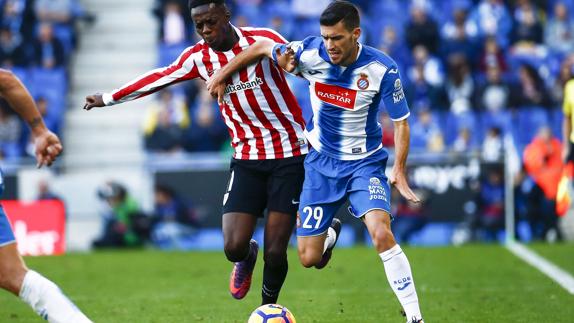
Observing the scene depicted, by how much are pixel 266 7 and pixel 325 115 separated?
13.8m

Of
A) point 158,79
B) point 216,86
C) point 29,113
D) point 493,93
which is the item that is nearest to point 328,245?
point 216,86

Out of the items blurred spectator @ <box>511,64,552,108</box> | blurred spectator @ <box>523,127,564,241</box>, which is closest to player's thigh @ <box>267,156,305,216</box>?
blurred spectator @ <box>523,127,564,241</box>

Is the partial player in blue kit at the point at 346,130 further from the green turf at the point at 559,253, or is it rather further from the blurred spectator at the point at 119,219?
the blurred spectator at the point at 119,219

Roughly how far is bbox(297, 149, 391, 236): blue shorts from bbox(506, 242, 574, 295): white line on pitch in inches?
132

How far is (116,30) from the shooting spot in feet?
74.3

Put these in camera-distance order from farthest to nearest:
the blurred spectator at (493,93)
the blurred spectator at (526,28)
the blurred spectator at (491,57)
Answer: the blurred spectator at (526,28) → the blurred spectator at (491,57) → the blurred spectator at (493,93)

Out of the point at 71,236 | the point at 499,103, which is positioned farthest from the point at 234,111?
the point at 499,103

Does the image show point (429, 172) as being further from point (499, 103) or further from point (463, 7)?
point (463, 7)

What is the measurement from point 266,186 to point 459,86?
11509mm

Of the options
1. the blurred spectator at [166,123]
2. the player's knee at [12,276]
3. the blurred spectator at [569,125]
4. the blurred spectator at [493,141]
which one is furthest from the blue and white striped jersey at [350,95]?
the blurred spectator at [166,123]

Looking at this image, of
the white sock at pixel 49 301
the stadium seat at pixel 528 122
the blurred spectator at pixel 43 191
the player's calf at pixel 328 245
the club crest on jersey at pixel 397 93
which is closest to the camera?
the white sock at pixel 49 301

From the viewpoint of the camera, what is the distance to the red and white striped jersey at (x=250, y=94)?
816 cm

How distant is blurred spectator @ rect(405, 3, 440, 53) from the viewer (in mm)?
20062

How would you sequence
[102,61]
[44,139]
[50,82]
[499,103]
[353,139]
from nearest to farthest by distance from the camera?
[44,139] < [353,139] < [499,103] < [50,82] < [102,61]
